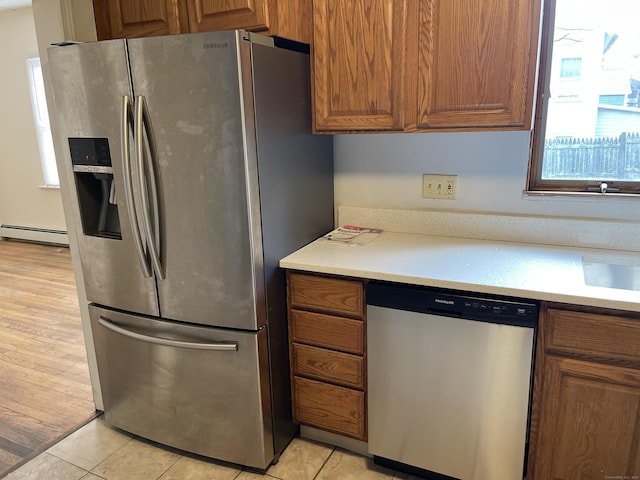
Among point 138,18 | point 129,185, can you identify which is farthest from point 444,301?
point 138,18

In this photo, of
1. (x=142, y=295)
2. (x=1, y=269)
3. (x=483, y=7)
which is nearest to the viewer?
(x=483, y=7)

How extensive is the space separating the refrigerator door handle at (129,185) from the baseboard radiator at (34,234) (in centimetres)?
408

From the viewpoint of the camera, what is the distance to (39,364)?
2.85 meters

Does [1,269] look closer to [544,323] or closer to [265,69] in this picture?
[265,69]

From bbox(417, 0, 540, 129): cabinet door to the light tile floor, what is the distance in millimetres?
1404

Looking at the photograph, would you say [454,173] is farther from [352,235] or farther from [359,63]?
[359,63]

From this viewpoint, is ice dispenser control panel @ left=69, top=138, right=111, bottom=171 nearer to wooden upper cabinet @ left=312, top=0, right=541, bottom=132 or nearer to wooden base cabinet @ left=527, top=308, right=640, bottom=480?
wooden upper cabinet @ left=312, top=0, right=541, bottom=132

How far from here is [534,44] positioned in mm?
1572

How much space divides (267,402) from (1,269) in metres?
4.10

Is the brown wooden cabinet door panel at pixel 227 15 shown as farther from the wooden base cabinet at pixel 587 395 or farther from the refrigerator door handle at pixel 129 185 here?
the wooden base cabinet at pixel 587 395

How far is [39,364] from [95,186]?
1502mm

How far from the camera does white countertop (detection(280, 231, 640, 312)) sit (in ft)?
4.78

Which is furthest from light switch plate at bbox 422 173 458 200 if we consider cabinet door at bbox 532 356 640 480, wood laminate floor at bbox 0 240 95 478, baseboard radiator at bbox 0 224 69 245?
baseboard radiator at bbox 0 224 69 245

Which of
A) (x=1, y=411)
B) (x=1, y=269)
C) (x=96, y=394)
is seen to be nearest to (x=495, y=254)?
(x=96, y=394)
